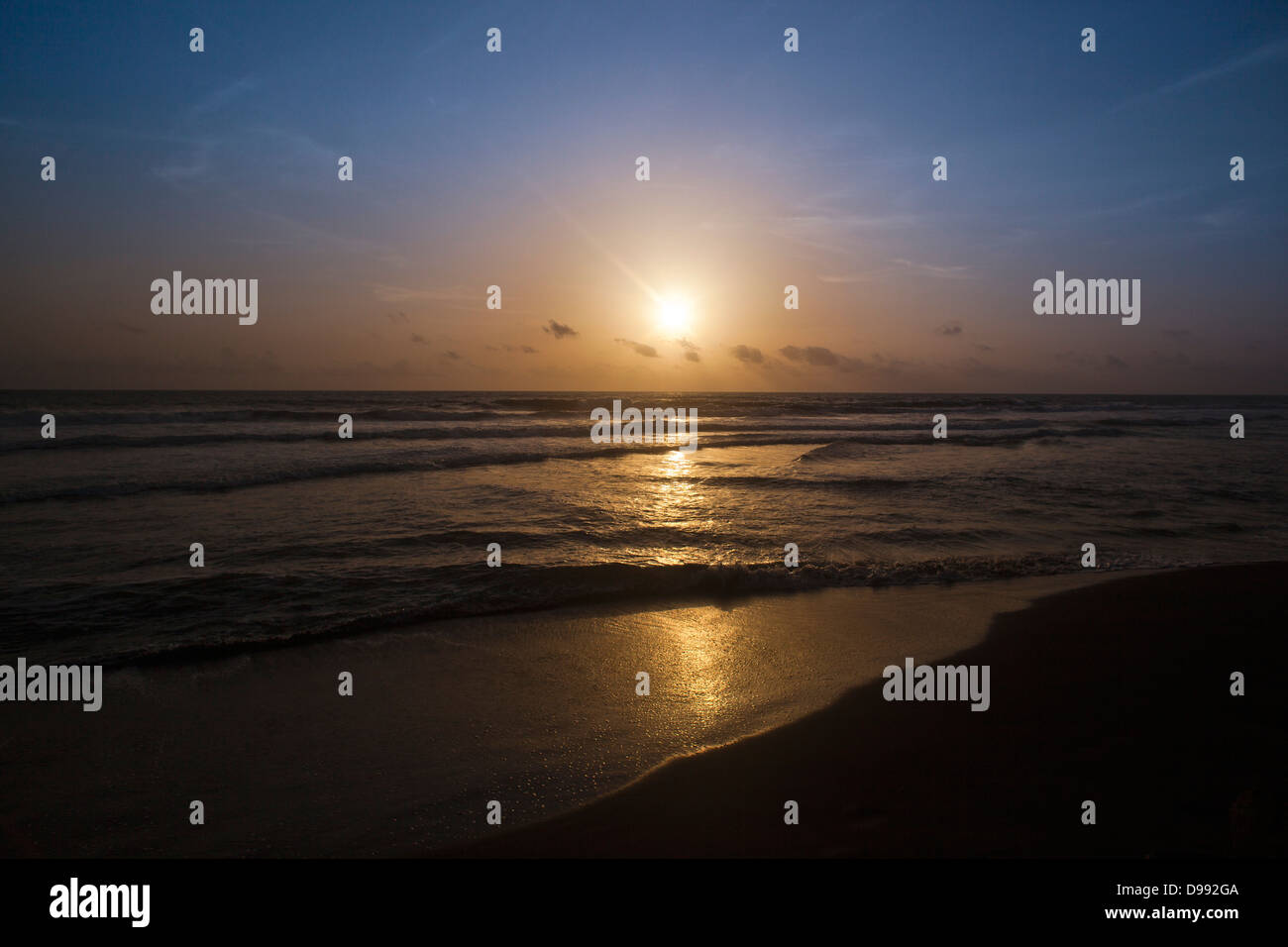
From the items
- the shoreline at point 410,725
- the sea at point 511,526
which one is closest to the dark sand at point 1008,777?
the shoreline at point 410,725

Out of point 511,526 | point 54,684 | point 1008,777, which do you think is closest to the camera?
point 1008,777

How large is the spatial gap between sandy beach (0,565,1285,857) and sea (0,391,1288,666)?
1365mm

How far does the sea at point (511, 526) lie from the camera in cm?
770

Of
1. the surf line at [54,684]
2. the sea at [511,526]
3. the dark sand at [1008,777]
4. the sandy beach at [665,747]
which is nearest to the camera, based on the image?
the dark sand at [1008,777]

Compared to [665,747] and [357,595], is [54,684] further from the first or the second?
[665,747]

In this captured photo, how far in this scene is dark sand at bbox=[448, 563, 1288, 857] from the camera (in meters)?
3.61

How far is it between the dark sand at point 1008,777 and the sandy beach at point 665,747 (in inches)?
0.8

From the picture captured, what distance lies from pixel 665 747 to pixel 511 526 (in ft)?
25.7

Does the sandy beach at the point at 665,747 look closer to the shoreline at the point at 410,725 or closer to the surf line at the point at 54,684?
the shoreline at the point at 410,725

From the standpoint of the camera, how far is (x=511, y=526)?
12.1 meters

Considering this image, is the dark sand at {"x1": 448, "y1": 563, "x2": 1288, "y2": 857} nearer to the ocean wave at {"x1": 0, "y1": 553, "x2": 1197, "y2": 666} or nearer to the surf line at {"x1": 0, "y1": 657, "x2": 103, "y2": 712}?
the ocean wave at {"x1": 0, "y1": 553, "x2": 1197, "y2": 666}

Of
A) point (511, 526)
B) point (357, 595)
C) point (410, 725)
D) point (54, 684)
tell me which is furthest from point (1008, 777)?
point (511, 526)
